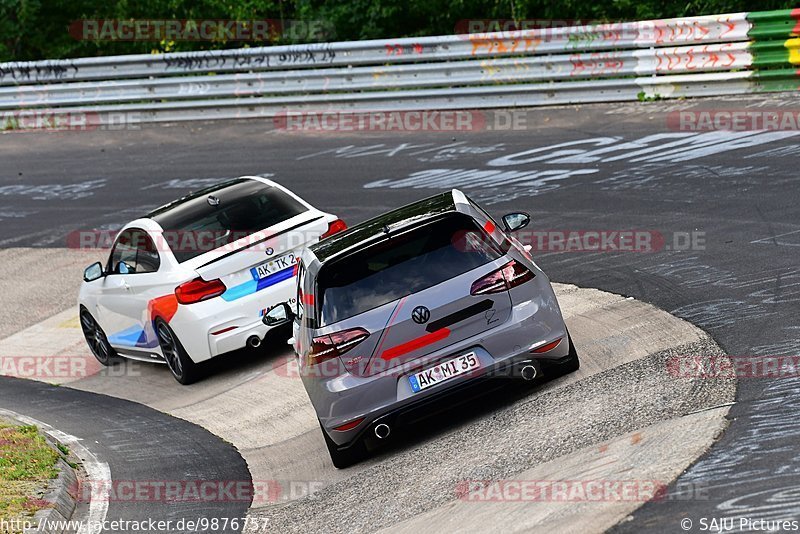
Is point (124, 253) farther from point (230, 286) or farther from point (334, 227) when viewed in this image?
point (334, 227)

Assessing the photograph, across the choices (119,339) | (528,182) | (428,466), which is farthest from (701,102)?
(428,466)


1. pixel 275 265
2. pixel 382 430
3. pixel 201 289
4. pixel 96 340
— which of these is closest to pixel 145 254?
pixel 201 289

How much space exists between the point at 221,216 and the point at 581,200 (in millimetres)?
4751

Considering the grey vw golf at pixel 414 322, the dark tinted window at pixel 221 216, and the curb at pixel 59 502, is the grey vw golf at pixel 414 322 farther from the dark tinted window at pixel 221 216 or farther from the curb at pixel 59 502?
the dark tinted window at pixel 221 216

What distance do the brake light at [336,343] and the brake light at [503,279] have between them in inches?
33.4

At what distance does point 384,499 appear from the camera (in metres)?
8.00

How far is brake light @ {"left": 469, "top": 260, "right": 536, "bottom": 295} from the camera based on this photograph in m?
8.58

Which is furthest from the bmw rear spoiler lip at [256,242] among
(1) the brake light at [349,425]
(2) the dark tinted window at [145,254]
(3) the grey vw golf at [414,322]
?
(1) the brake light at [349,425]

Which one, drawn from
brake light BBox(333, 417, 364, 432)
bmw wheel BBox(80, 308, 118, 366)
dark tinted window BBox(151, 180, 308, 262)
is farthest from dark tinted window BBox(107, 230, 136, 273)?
brake light BBox(333, 417, 364, 432)

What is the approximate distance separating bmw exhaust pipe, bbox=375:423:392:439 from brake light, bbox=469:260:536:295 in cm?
111

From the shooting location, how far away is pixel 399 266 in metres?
8.64

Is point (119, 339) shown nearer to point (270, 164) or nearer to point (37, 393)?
point (37, 393)

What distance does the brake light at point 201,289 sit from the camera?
11547 millimetres

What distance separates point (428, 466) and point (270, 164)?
12075 mm
